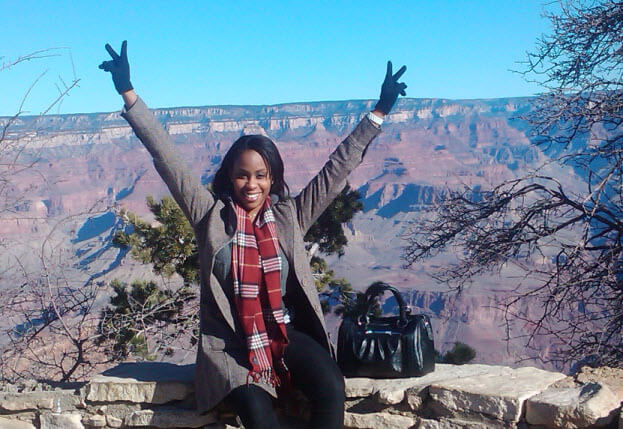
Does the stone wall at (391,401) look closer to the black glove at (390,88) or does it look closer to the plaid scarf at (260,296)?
the plaid scarf at (260,296)

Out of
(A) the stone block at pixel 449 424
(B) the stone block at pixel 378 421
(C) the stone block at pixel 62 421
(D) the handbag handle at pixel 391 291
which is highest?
(D) the handbag handle at pixel 391 291

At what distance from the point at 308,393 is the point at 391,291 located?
54cm

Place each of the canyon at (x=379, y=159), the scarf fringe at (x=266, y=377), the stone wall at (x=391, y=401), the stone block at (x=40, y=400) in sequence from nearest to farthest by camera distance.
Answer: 1. the stone wall at (x=391, y=401)
2. the scarf fringe at (x=266, y=377)
3. the stone block at (x=40, y=400)
4. the canyon at (x=379, y=159)

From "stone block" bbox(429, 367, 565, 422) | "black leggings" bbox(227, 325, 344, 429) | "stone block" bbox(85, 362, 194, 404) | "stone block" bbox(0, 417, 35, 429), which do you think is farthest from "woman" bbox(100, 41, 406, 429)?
"stone block" bbox(0, 417, 35, 429)

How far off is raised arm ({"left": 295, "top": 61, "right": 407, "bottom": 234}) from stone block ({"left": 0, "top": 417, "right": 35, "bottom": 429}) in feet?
4.95

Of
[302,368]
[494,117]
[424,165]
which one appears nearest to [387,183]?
[424,165]

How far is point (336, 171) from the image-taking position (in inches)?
103

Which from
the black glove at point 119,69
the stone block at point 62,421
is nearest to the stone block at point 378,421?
the stone block at point 62,421

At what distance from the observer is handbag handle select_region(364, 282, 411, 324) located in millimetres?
2615

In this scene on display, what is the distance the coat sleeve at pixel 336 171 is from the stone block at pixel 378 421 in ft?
2.53

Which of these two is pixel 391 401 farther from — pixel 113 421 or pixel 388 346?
pixel 113 421

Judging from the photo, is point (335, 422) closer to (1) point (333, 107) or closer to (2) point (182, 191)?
(2) point (182, 191)

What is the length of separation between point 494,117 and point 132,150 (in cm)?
5265

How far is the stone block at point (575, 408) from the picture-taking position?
2184 mm
